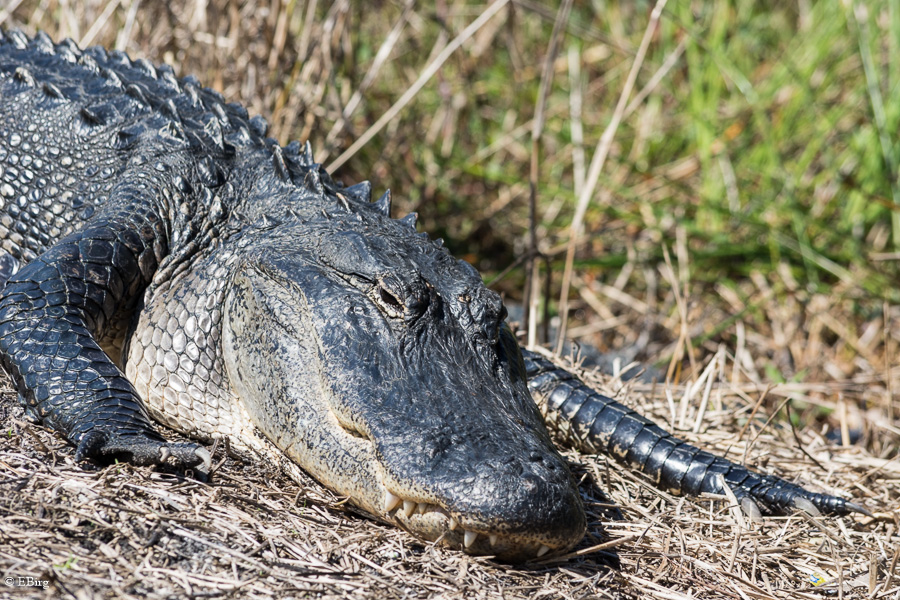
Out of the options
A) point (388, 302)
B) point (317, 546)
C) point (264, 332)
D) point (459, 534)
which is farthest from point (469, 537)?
point (264, 332)

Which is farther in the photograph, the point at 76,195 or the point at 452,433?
the point at 76,195

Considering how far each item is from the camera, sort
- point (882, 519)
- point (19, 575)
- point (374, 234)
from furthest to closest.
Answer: point (882, 519), point (374, 234), point (19, 575)

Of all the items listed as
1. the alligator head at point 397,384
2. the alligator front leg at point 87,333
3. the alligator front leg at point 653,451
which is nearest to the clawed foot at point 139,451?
the alligator front leg at point 87,333

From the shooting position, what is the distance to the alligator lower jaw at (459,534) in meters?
1.74

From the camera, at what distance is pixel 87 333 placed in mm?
2273

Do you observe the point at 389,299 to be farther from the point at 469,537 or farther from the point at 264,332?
the point at 469,537

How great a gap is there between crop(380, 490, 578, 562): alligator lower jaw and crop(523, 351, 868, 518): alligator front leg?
0.95 metres

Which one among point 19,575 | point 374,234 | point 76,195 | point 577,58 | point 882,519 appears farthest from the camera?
point 577,58

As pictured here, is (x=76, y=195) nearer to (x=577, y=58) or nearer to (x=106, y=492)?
(x=106, y=492)

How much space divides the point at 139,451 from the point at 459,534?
2.67 ft

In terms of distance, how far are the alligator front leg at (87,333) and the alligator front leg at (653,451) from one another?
1.38m

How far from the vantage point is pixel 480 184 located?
5.74 m

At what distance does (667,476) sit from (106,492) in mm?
1757

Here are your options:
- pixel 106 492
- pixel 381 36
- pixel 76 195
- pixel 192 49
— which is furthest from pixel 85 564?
pixel 381 36
